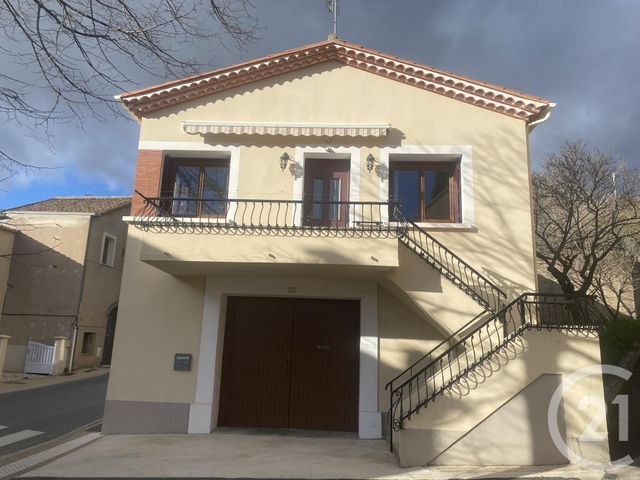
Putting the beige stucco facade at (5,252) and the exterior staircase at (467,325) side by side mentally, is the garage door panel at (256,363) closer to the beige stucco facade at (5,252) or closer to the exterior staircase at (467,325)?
the exterior staircase at (467,325)

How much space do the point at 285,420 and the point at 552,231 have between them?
13256 mm

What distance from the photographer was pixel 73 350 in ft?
70.5

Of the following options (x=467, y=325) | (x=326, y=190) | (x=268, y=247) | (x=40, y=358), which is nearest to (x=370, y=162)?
(x=326, y=190)

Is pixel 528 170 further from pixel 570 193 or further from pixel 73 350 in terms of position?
pixel 73 350

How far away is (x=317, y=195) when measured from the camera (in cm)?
1043

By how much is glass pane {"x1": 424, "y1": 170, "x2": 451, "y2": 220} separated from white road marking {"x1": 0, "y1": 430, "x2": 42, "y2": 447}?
9.48 m

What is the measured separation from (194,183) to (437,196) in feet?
18.0

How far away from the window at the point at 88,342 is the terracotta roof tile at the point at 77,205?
602 cm

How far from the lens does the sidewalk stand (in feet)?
55.2

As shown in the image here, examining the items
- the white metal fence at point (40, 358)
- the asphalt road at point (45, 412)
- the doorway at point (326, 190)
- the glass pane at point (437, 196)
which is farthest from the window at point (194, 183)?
the white metal fence at point (40, 358)

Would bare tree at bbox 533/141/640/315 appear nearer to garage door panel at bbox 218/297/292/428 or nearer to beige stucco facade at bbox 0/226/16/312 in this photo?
A: garage door panel at bbox 218/297/292/428

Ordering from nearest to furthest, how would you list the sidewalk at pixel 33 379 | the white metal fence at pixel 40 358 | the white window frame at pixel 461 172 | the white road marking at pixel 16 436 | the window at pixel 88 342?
the white road marking at pixel 16 436 → the white window frame at pixel 461 172 → the sidewalk at pixel 33 379 → the white metal fence at pixel 40 358 → the window at pixel 88 342

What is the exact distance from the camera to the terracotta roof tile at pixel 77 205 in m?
24.0

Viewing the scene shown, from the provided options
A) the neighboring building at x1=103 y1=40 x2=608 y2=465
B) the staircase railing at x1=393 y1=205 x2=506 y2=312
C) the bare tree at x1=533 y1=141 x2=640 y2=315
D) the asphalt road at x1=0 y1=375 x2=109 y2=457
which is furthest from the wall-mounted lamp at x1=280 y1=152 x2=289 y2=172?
the bare tree at x1=533 y1=141 x2=640 y2=315
